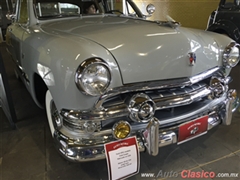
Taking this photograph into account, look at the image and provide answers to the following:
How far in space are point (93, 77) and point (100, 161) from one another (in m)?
0.87

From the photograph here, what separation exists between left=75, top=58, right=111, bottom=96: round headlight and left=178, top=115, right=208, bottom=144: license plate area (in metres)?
0.63

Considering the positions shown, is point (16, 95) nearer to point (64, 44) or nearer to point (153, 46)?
point (64, 44)

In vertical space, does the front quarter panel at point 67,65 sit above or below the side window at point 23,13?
below

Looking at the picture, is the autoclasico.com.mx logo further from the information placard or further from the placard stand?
the placard stand

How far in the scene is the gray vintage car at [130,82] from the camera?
4.55 feet

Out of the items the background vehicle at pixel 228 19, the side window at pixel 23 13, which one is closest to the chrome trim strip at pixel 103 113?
the side window at pixel 23 13

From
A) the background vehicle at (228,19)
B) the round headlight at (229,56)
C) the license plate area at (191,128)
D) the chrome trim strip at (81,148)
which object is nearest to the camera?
the chrome trim strip at (81,148)

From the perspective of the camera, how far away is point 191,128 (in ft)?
5.33

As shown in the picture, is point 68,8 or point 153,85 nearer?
point 153,85

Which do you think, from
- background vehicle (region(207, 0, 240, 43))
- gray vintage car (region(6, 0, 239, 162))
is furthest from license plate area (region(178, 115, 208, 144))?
background vehicle (region(207, 0, 240, 43))

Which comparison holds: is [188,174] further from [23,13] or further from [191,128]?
[23,13]

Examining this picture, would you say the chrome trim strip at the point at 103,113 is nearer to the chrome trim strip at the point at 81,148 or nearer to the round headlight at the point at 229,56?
the chrome trim strip at the point at 81,148

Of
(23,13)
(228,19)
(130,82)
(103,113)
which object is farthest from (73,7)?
(228,19)

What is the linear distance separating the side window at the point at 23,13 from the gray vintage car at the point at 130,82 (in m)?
0.55
